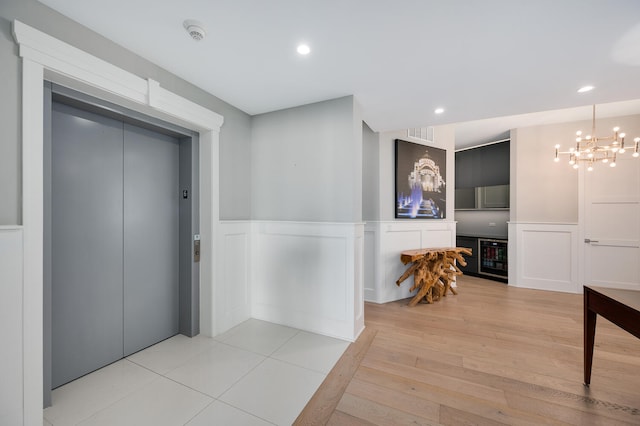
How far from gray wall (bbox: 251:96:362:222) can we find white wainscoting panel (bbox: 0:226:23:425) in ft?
6.18

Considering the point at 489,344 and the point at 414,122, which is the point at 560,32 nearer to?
the point at 414,122

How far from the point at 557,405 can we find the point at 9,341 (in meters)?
3.31

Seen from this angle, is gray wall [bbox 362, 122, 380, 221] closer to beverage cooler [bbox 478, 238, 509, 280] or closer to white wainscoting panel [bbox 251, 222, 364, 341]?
white wainscoting panel [bbox 251, 222, 364, 341]

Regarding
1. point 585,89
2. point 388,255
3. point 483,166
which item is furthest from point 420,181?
point 483,166

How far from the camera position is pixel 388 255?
12.2ft

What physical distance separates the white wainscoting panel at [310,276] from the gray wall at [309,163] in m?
0.16

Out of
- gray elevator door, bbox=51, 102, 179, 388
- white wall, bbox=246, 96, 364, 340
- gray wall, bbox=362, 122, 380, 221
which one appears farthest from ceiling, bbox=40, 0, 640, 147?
gray wall, bbox=362, 122, 380, 221

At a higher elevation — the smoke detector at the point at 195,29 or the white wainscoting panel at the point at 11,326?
the smoke detector at the point at 195,29

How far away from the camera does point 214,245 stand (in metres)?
2.51

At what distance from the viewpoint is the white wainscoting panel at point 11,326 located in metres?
1.27

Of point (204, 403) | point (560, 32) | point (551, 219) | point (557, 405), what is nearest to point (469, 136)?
point (551, 219)

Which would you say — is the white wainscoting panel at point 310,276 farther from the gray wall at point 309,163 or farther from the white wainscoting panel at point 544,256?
the white wainscoting panel at point 544,256

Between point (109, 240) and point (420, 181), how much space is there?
400 cm

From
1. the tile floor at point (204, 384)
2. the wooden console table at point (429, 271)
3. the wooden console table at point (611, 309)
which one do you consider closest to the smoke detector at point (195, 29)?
the tile floor at point (204, 384)
